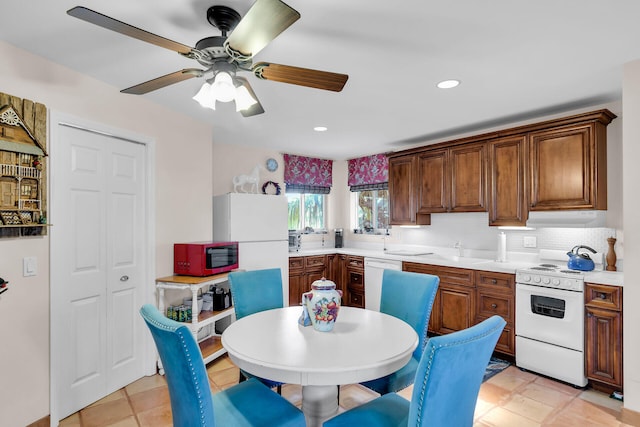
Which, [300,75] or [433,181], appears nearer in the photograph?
[300,75]

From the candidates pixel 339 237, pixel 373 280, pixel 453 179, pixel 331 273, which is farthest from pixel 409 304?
pixel 339 237

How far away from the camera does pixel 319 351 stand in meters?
1.55

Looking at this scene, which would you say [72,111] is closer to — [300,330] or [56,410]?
[56,410]

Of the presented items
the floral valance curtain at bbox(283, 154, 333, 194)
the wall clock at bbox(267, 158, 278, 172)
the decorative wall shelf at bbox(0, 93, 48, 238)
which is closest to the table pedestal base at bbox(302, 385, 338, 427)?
the decorative wall shelf at bbox(0, 93, 48, 238)

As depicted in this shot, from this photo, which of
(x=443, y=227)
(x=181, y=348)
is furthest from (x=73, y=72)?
(x=443, y=227)

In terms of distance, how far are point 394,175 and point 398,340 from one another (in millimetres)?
3111

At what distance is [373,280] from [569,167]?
2436mm

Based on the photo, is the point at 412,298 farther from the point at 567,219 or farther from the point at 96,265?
the point at 96,265

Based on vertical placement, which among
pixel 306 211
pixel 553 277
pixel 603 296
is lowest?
pixel 603 296

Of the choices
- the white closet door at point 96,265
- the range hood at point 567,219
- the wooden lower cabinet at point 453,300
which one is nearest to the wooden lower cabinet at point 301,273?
the wooden lower cabinet at point 453,300

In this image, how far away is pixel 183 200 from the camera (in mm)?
3301

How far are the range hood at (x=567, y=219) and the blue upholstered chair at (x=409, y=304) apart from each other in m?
1.57

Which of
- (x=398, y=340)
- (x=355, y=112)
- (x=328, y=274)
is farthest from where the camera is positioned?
(x=328, y=274)

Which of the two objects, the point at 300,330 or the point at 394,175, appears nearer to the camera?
the point at 300,330
